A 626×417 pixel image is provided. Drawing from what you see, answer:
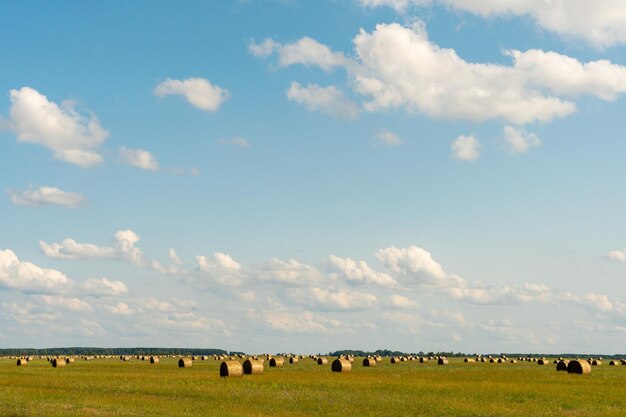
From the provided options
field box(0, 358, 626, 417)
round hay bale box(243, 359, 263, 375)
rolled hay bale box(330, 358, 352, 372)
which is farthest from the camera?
rolled hay bale box(330, 358, 352, 372)

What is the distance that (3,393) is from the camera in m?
39.2

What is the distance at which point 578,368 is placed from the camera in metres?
62.6

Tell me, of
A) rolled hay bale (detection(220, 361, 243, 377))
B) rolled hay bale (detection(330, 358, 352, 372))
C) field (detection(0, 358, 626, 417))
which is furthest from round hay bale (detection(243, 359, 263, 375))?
rolled hay bale (detection(330, 358, 352, 372))

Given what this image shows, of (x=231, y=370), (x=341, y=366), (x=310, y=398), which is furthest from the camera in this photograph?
(x=341, y=366)

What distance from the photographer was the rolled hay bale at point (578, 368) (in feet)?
204

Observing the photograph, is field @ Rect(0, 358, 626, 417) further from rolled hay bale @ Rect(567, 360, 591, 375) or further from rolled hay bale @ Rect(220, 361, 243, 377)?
rolled hay bale @ Rect(567, 360, 591, 375)

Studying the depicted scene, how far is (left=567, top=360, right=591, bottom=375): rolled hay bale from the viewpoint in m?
62.2

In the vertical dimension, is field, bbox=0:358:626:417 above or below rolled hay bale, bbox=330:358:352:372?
below

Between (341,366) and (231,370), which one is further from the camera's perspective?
(341,366)

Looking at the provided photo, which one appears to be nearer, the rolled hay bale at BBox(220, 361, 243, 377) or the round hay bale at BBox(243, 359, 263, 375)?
the rolled hay bale at BBox(220, 361, 243, 377)

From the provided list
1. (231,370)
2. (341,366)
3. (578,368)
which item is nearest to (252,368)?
(231,370)

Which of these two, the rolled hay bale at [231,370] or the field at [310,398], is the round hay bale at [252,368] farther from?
the field at [310,398]

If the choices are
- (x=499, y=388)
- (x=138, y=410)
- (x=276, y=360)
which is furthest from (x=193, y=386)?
(x=276, y=360)

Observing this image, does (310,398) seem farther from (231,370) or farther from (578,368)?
(578,368)
